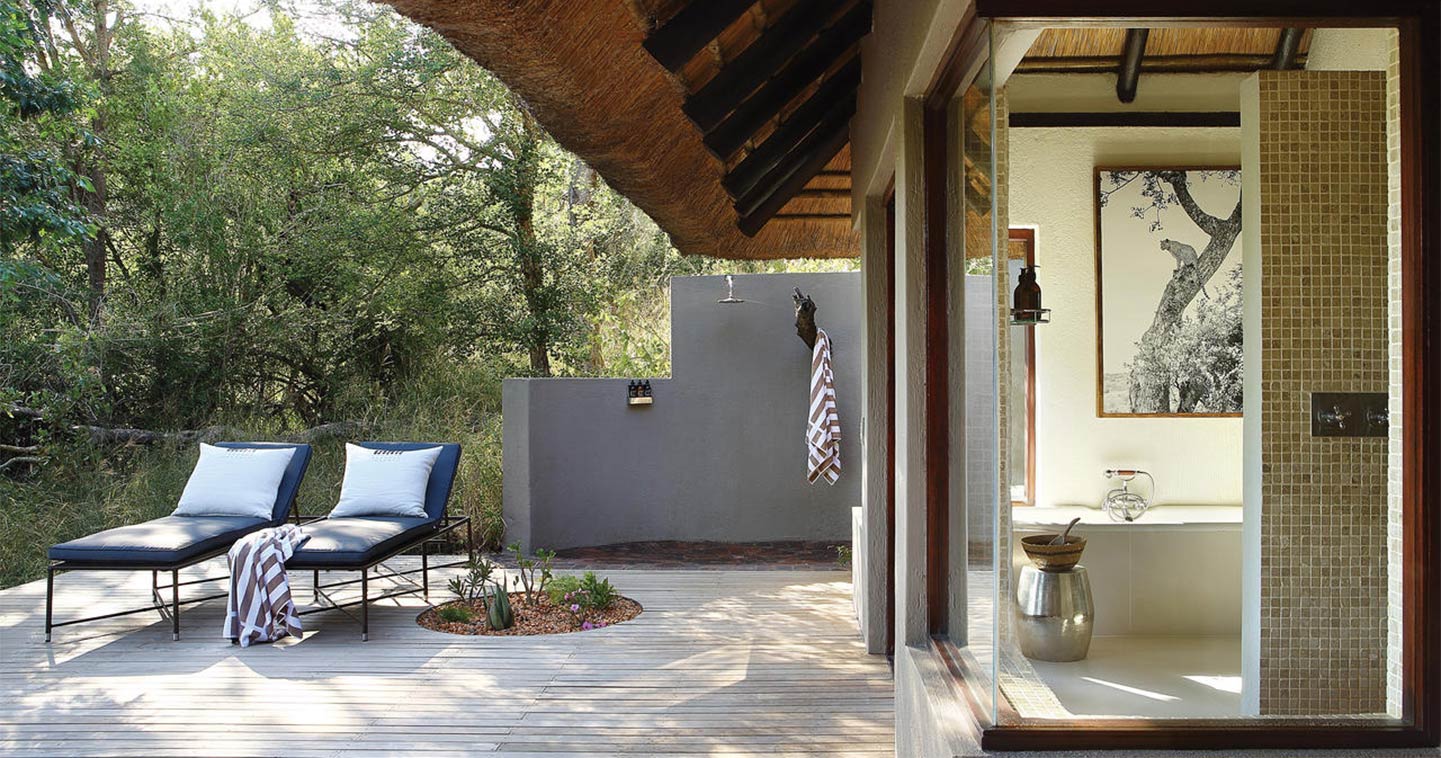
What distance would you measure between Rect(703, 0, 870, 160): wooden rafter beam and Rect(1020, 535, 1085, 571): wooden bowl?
5.63ft

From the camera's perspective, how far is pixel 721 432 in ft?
26.3

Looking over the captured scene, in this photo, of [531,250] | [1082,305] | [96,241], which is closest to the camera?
[1082,305]

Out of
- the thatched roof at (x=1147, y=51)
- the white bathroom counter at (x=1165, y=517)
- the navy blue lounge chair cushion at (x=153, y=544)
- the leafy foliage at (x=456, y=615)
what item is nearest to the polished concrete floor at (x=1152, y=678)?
the white bathroom counter at (x=1165, y=517)

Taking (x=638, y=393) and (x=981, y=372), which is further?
(x=638, y=393)

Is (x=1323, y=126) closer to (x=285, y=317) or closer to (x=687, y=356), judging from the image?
(x=687, y=356)

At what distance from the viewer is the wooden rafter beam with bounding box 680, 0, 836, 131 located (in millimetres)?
3299

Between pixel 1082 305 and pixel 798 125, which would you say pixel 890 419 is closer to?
pixel 1082 305

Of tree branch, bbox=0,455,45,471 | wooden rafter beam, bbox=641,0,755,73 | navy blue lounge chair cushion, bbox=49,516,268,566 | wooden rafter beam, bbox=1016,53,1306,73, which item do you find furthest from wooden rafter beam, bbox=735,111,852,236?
tree branch, bbox=0,455,45,471

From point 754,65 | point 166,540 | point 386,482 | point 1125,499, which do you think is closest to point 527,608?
point 386,482

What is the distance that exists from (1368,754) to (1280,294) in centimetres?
126

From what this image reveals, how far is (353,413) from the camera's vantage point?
10625 millimetres

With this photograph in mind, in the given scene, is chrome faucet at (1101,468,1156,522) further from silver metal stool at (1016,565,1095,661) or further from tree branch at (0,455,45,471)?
tree branch at (0,455,45,471)

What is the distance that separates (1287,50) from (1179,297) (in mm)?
2254

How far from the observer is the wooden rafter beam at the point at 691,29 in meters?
2.65
